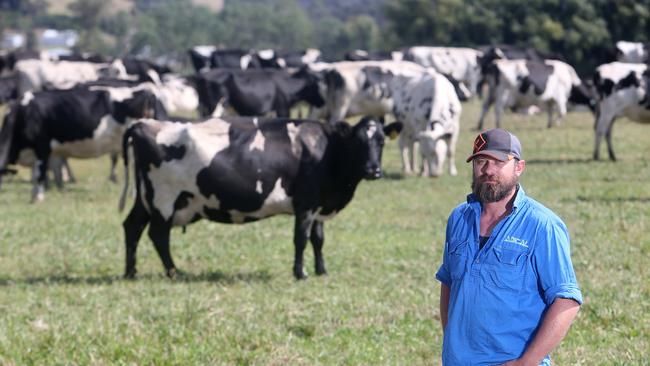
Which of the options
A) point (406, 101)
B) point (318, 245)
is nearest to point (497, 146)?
point (318, 245)

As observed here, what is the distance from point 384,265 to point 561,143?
15.9m

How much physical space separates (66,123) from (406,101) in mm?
6811

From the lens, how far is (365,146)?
43.4 feet

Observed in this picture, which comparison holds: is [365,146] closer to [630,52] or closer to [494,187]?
[494,187]

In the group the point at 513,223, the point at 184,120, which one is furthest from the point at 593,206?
the point at 513,223

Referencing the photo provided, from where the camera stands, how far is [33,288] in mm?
12531

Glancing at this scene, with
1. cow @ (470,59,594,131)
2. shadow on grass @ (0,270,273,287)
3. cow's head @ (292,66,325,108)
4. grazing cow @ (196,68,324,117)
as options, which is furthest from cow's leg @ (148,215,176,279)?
cow @ (470,59,594,131)

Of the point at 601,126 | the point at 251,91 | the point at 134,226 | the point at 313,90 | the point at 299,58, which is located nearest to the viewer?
the point at 134,226

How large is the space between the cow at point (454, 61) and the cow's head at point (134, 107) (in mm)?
25283

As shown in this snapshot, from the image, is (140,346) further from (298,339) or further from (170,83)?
(170,83)

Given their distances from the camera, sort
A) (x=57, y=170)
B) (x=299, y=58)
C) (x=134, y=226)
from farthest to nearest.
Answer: (x=299, y=58)
(x=57, y=170)
(x=134, y=226)

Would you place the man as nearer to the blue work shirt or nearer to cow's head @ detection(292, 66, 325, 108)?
the blue work shirt

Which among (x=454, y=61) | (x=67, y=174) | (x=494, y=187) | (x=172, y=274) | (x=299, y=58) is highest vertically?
(x=494, y=187)

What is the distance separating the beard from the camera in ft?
18.3
